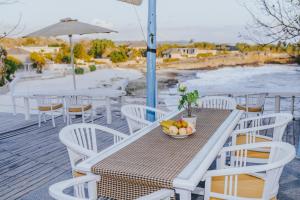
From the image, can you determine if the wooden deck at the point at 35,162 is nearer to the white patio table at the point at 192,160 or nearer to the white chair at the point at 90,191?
the white patio table at the point at 192,160

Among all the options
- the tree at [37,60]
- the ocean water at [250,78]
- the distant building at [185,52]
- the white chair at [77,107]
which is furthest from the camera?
the tree at [37,60]

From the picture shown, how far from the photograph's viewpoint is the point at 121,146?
2080 mm

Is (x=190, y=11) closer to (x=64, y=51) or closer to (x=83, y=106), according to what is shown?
(x=83, y=106)

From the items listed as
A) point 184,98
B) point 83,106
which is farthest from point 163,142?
point 83,106

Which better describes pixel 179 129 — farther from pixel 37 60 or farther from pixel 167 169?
pixel 37 60

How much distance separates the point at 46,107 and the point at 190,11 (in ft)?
16.9

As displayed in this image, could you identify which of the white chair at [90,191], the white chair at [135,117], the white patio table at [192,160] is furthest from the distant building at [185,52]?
the white chair at [90,191]

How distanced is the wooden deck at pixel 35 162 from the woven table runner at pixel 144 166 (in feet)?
3.00

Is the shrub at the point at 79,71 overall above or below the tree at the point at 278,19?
below

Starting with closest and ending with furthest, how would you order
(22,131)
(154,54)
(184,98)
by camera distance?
(184,98), (154,54), (22,131)

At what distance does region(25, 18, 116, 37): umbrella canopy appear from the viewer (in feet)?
17.5

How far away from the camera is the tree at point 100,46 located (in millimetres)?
19922

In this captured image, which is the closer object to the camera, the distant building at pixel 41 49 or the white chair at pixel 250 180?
the white chair at pixel 250 180

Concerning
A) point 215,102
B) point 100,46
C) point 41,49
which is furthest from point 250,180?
point 41,49
